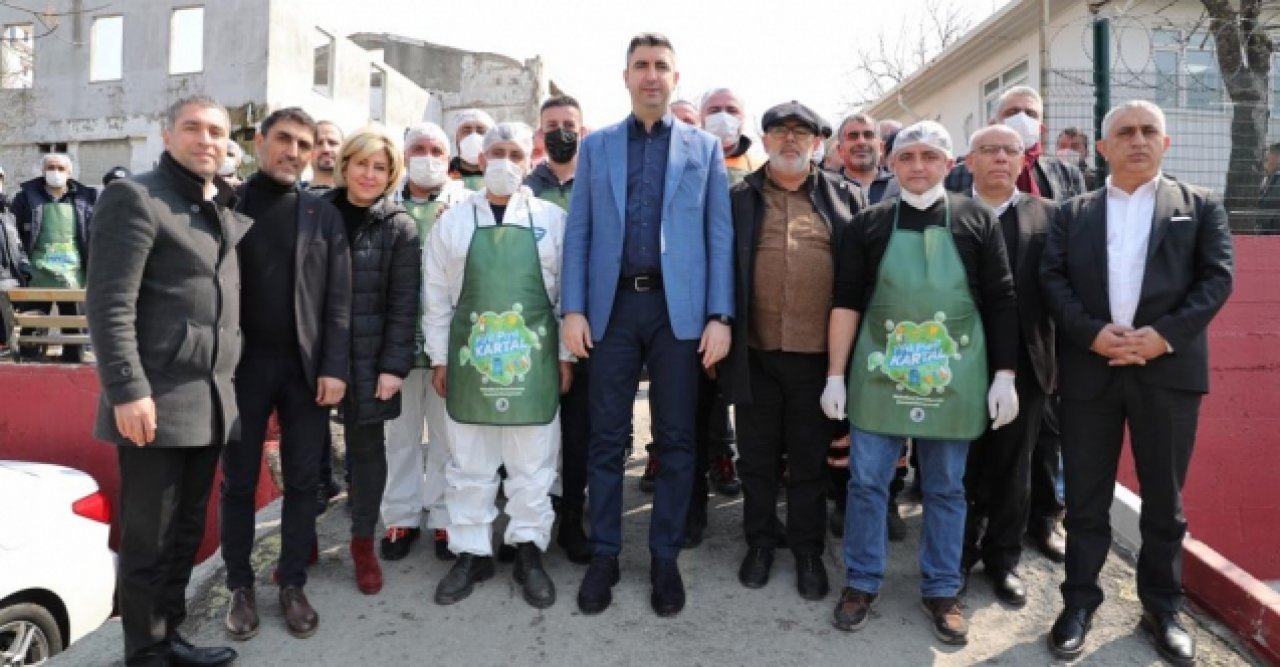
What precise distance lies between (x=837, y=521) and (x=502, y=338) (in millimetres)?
2152

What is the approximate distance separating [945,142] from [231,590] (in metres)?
3.63

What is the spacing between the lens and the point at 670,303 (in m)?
3.55

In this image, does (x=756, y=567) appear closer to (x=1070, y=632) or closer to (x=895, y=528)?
(x=895, y=528)

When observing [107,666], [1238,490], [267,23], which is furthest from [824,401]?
[267,23]

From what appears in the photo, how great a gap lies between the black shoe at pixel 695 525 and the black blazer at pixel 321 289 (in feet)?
6.20

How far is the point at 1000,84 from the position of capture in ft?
42.9

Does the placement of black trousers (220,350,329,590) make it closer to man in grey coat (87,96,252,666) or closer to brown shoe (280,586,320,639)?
brown shoe (280,586,320,639)

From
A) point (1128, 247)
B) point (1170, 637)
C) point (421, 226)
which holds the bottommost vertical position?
point (1170, 637)

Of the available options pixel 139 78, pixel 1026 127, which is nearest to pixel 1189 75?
pixel 1026 127

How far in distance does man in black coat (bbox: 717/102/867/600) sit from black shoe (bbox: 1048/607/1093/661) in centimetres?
95

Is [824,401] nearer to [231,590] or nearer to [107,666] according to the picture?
[231,590]

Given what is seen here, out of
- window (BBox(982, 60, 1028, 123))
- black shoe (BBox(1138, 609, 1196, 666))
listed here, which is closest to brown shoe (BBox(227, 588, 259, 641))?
black shoe (BBox(1138, 609, 1196, 666))

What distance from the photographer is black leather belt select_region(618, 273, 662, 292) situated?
362 centimetres

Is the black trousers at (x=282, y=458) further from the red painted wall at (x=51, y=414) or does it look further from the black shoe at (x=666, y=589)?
the red painted wall at (x=51, y=414)
